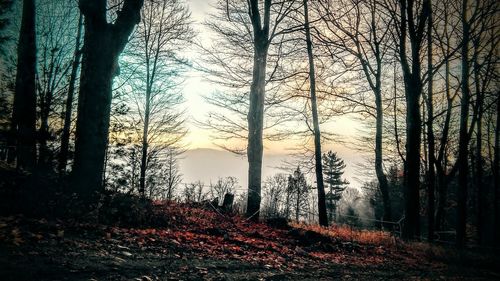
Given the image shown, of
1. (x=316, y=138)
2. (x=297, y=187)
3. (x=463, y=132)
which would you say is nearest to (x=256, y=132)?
(x=316, y=138)

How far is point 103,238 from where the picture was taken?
14.3 ft

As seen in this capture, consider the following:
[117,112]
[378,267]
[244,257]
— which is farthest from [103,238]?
[117,112]

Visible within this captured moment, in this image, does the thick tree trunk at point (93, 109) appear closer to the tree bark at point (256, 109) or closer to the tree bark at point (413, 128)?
the tree bark at point (256, 109)

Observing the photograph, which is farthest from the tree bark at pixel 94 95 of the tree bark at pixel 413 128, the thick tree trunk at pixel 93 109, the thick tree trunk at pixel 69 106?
the tree bark at pixel 413 128

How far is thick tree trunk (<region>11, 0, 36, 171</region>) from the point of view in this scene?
8.11 m

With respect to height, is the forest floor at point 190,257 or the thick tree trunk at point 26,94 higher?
the thick tree trunk at point 26,94

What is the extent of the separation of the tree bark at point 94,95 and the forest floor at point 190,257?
160 cm

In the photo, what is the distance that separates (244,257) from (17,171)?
4544mm

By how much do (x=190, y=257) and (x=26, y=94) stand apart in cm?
781

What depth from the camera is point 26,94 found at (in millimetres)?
9008

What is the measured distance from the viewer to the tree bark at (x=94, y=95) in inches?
250

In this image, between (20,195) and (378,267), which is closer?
(20,195)

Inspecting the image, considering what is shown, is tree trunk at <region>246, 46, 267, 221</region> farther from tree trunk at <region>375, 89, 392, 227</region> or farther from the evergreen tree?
tree trunk at <region>375, 89, 392, 227</region>

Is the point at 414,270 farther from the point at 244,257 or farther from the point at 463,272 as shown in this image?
the point at 244,257
